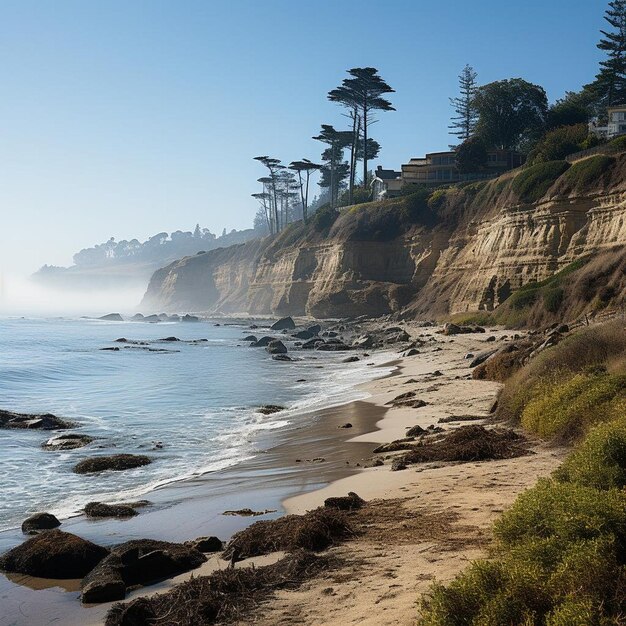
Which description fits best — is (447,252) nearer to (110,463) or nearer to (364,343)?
(364,343)

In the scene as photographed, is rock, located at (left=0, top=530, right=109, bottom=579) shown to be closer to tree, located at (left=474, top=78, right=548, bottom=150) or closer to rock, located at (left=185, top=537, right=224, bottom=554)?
rock, located at (left=185, top=537, right=224, bottom=554)

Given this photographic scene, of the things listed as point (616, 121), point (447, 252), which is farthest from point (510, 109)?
point (447, 252)

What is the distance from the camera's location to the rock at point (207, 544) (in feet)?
25.3

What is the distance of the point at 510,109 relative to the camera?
73938 mm

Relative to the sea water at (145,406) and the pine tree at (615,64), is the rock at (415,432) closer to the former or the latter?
the sea water at (145,406)

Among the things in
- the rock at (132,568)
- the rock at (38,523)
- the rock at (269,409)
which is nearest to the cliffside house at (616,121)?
the rock at (269,409)

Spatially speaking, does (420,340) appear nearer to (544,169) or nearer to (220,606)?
(544,169)

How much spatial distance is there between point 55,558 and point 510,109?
74.6m

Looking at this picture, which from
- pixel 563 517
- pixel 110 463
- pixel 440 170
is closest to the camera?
pixel 563 517

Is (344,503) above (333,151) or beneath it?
beneath

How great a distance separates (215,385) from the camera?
27328 mm

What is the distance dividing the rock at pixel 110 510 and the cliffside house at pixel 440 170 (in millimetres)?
66054

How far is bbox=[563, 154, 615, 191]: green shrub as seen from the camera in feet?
141

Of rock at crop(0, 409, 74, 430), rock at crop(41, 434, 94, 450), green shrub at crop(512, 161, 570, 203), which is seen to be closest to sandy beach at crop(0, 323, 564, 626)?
rock at crop(41, 434, 94, 450)
